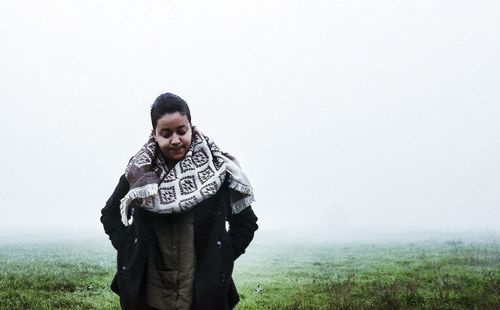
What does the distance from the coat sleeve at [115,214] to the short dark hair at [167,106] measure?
60cm

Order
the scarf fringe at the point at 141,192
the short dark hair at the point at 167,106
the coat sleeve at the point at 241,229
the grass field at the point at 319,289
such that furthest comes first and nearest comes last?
1. the grass field at the point at 319,289
2. the coat sleeve at the point at 241,229
3. the short dark hair at the point at 167,106
4. the scarf fringe at the point at 141,192

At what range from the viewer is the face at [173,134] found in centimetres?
363

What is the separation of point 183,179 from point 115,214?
746 millimetres

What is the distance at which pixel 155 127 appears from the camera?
375 cm

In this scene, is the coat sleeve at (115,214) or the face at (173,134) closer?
the face at (173,134)

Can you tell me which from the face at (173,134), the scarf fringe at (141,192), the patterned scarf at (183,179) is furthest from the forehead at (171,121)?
the scarf fringe at (141,192)

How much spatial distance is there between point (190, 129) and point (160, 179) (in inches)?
16.7

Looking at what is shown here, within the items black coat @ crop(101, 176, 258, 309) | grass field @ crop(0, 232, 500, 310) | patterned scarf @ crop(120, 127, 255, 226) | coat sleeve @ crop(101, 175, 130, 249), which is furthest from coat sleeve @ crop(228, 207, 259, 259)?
grass field @ crop(0, 232, 500, 310)

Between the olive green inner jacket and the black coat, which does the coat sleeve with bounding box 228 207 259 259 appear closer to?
the black coat

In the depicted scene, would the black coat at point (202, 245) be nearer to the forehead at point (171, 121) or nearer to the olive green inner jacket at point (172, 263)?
the olive green inner jacket at point (172, 263)

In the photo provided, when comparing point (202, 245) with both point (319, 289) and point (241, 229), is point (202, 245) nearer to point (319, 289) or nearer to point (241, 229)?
point (241, 229)

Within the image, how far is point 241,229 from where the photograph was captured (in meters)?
4.01

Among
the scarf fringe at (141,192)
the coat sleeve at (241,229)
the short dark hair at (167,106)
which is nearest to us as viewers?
the scarf fringe at (141,192)

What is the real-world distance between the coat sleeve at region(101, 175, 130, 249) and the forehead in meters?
0.60
